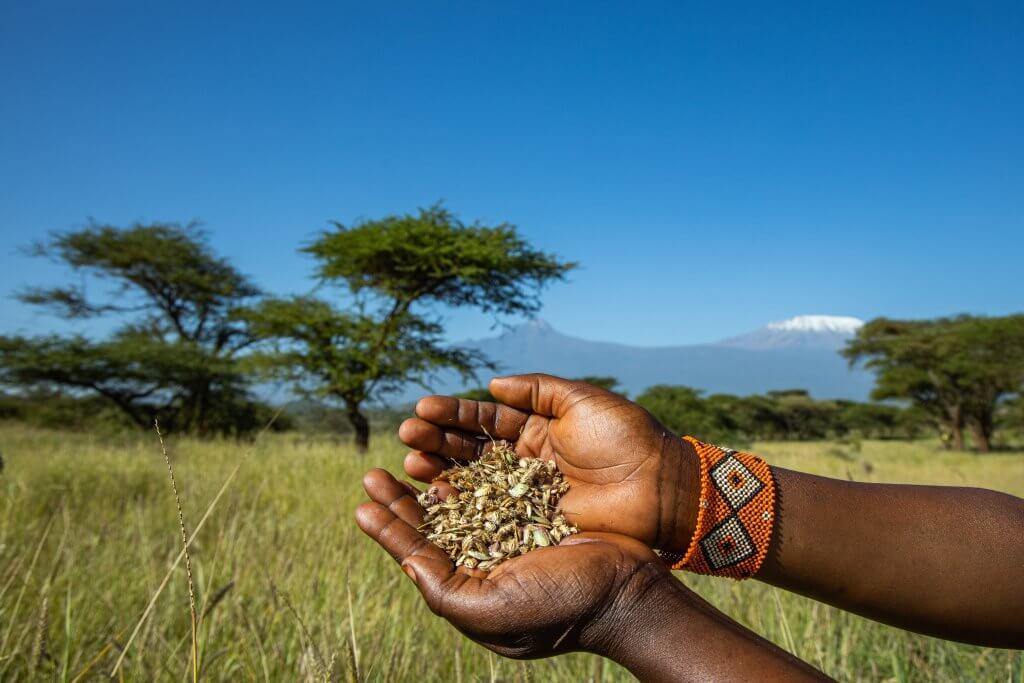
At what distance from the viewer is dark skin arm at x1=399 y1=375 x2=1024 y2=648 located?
1.54 m

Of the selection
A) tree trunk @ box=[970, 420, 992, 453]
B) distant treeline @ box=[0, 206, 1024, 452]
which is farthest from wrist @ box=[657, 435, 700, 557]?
tree trunk @ box=[970, 420, 992, 453]

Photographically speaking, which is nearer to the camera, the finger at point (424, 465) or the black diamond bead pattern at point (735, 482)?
the black diamond bead pattern at point (735, 482)

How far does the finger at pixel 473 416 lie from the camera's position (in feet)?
6.56

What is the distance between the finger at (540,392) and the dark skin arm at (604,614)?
47 centimetres

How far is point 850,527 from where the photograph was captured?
1600 mm

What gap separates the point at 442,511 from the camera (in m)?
1.98

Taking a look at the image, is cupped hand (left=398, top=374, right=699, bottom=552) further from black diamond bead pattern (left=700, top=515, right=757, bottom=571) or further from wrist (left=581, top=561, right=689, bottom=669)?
wrist (left=581, top=561, right=689, bottom=669)

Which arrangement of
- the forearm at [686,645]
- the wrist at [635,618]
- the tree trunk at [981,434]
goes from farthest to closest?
the tree trunk at [981,434], the wrist at [635,618], the forearm at [686,645]

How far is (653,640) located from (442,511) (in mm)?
886

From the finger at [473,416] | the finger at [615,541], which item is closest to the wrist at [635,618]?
the finger at [615,541]

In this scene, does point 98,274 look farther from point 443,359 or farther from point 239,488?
point 239,488

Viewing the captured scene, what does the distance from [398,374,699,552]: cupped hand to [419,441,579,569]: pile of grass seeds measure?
60mm

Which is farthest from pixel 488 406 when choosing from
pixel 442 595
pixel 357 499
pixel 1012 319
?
pixel 1012 319

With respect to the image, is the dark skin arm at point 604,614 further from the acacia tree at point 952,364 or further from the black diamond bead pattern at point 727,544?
the acacia tree at point 952,364
